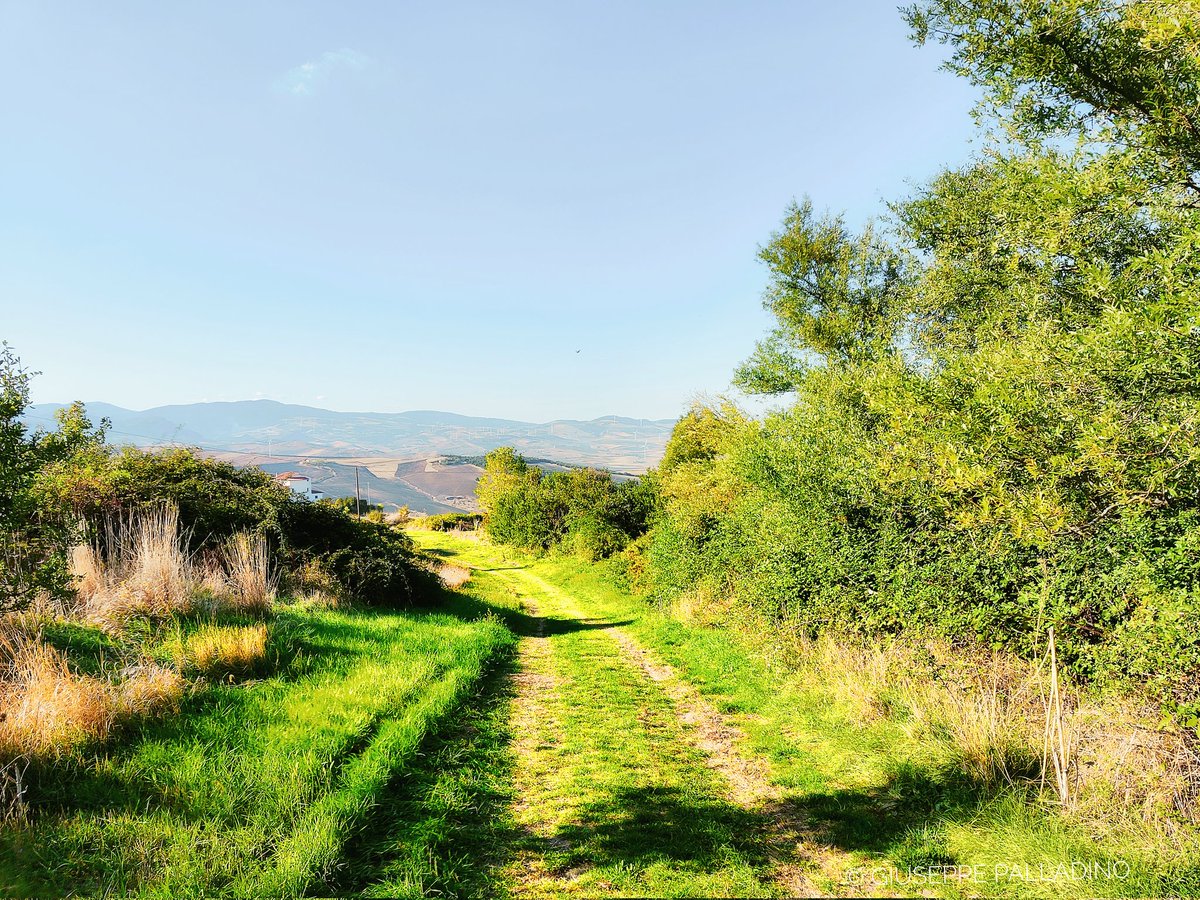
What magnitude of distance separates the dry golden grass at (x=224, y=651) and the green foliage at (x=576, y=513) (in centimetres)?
1775

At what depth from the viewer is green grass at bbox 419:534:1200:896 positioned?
3580mm

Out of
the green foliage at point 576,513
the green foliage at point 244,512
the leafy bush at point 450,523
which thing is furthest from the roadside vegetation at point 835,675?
the leafy bush at point 450,523

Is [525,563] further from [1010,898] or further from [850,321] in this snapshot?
[1010,898]

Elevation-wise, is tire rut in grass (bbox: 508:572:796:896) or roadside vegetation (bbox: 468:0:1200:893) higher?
roadside vegetation (bbox: 468:0:1200:893)

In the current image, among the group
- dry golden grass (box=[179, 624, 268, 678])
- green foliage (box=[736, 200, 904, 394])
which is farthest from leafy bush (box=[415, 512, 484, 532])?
dry golden grass (box=[179, 624, 268, 678])

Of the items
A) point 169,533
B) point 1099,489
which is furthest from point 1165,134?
point 169,533

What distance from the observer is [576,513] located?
97.4 ft

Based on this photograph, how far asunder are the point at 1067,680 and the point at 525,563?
27787mm

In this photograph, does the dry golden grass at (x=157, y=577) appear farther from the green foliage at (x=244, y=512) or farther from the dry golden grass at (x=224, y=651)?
the dry golden grass at (x=224, y=651)

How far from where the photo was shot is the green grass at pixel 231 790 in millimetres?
3182

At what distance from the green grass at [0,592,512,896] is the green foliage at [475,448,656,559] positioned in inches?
710

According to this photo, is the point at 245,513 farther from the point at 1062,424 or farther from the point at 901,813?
the point at 1062,424

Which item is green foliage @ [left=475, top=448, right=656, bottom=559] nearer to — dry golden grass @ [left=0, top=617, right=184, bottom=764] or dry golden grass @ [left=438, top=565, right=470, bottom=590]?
dry golden grass @ [left=438, top=565, right=470, bottom=590]

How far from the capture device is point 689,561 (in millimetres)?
14766
